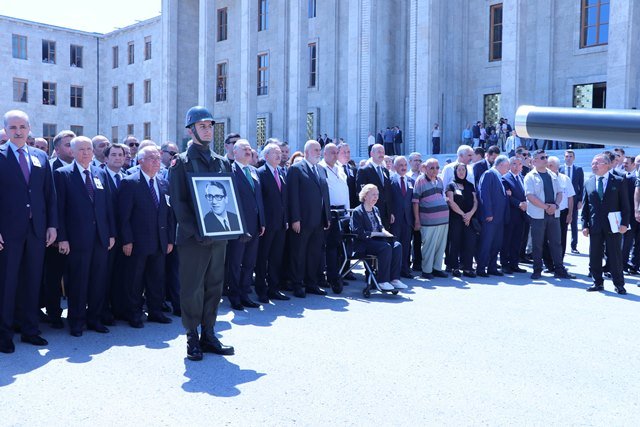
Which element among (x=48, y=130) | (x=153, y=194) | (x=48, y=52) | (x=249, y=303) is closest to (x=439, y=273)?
(x=249, y=303)

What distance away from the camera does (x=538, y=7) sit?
2686 cm

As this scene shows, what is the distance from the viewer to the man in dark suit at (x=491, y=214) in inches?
410

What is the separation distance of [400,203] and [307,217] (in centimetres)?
221

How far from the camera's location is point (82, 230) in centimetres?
621

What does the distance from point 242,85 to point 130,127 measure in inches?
603

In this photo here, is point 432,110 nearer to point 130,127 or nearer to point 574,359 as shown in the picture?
point 574,359

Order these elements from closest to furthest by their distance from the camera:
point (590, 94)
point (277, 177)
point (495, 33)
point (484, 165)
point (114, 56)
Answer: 1. point (277, 177)
2. point (484, 165)
3. point (590, 94)
4. point (495, 33)
5. point (114, 56)

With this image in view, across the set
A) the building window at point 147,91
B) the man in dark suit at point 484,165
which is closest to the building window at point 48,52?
the building window at point 147,91

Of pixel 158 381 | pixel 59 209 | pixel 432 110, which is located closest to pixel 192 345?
pixel 158 381

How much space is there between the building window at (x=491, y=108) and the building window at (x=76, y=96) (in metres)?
34.0

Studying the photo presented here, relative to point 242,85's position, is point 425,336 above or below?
below

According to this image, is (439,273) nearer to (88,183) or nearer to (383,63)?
(88,183)

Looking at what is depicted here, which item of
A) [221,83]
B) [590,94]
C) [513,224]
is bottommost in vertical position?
[513,224]

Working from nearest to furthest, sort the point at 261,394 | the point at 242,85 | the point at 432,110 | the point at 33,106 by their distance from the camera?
the point at 261,394
the point at 432,110
the point at 242,85
the point at 33,106
